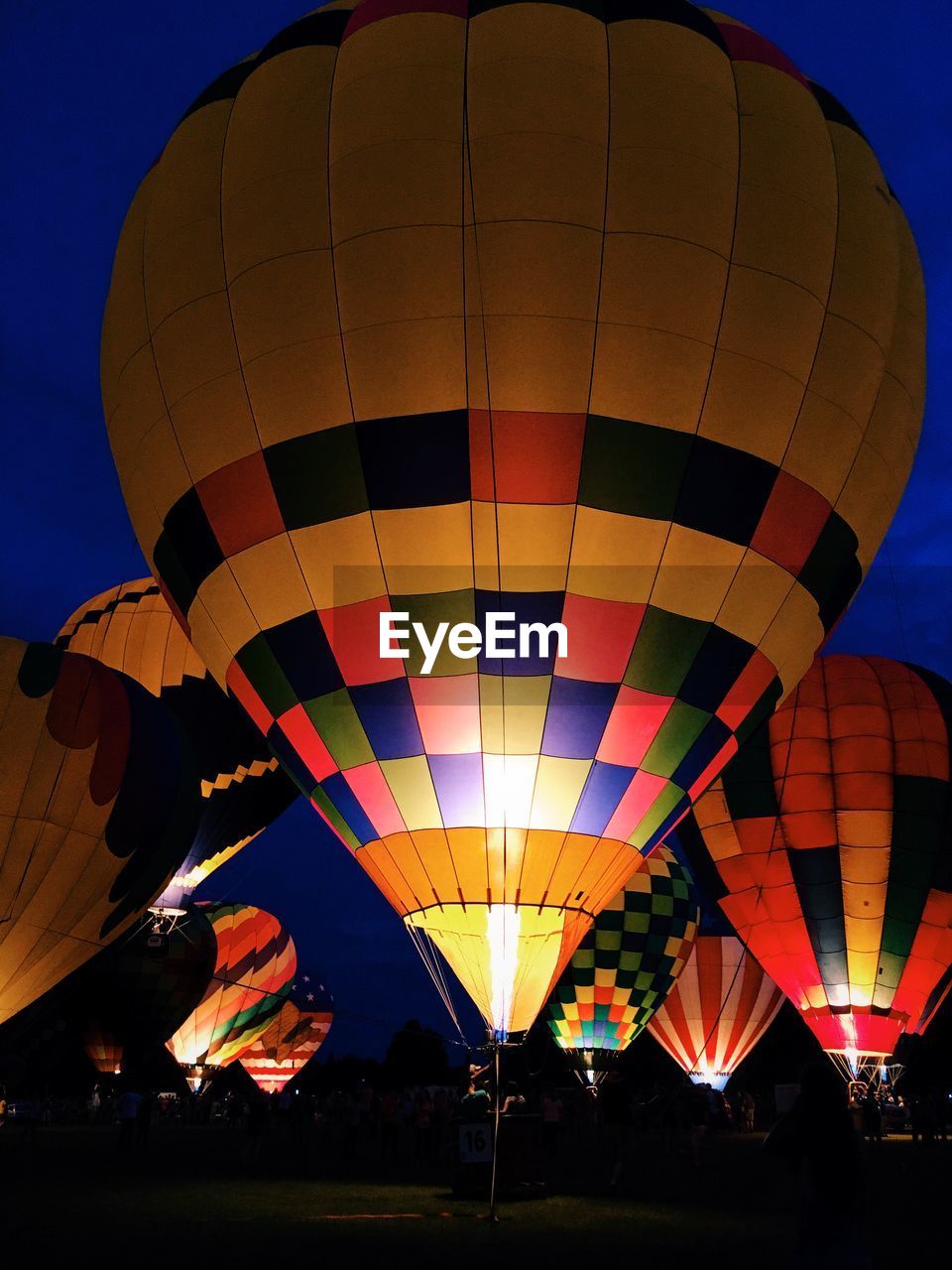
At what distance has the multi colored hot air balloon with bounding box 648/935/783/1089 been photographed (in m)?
23.9

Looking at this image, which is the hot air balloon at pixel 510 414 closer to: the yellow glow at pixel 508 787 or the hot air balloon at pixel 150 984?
the yellow glow at pixel 508 787

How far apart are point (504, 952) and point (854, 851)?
8489 mm

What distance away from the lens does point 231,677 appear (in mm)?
8367

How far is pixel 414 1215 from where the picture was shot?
6.98 meters

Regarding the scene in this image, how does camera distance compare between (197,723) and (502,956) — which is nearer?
(502,956)

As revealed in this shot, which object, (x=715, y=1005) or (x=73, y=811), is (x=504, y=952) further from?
(x=715, y=1005)

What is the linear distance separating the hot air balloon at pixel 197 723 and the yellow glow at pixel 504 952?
10.2 m

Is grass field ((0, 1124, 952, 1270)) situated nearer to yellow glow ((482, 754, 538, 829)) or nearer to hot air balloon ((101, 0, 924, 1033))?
hot air balloon ((101, 0, 924, 1033))

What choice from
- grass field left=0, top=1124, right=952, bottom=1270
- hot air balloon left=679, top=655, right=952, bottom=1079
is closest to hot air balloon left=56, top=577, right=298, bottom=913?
grass field left=0, top=1124, right=952, bottom=1270

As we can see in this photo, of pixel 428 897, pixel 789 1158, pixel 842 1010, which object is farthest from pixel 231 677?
pixel 842 1010

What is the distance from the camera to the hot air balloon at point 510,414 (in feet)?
23.6

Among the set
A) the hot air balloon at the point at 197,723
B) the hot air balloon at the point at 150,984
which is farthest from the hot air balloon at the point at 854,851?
the hot air balloon at the point at 150,984

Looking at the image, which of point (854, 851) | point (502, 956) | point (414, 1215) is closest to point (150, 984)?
A: point (854, 851)

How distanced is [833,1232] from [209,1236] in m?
3.93
